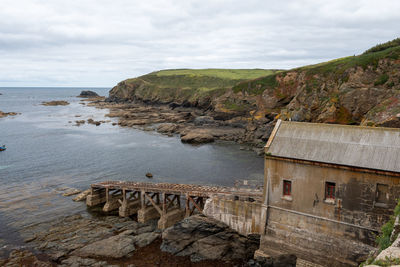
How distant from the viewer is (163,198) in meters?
32.0

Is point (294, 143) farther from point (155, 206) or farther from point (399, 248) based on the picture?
point (155, 206)

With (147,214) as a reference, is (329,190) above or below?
above

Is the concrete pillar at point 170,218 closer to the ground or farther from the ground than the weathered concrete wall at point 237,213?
closer to the ground

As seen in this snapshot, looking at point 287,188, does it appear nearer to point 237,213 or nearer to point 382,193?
point 237,213

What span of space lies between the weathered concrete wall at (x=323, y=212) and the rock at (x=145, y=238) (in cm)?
988

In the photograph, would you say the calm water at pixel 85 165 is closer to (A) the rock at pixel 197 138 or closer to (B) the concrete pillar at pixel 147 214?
(A) the rock at pixel 197 138

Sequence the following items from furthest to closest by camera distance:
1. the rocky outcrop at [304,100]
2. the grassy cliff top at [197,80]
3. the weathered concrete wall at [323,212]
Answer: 1. the grassy cliff top at [197,80]
2. the rocky outcrop at [304,100]
3. the weathered concrete wall at [323,212]

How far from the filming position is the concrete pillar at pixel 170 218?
3090 cm

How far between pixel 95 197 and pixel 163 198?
9688 mm

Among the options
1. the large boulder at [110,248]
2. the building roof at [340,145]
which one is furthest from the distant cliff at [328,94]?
the large boulder at [110,248]

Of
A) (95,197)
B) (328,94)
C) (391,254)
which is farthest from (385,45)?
(391,254)

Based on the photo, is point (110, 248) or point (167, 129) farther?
point (167, 129)

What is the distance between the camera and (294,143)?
877 inches

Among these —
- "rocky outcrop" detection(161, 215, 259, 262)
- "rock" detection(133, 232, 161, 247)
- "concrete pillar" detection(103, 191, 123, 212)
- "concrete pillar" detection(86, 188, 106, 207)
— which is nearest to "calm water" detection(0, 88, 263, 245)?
"concrete pillar" detection(86, 188, 106, 207)
